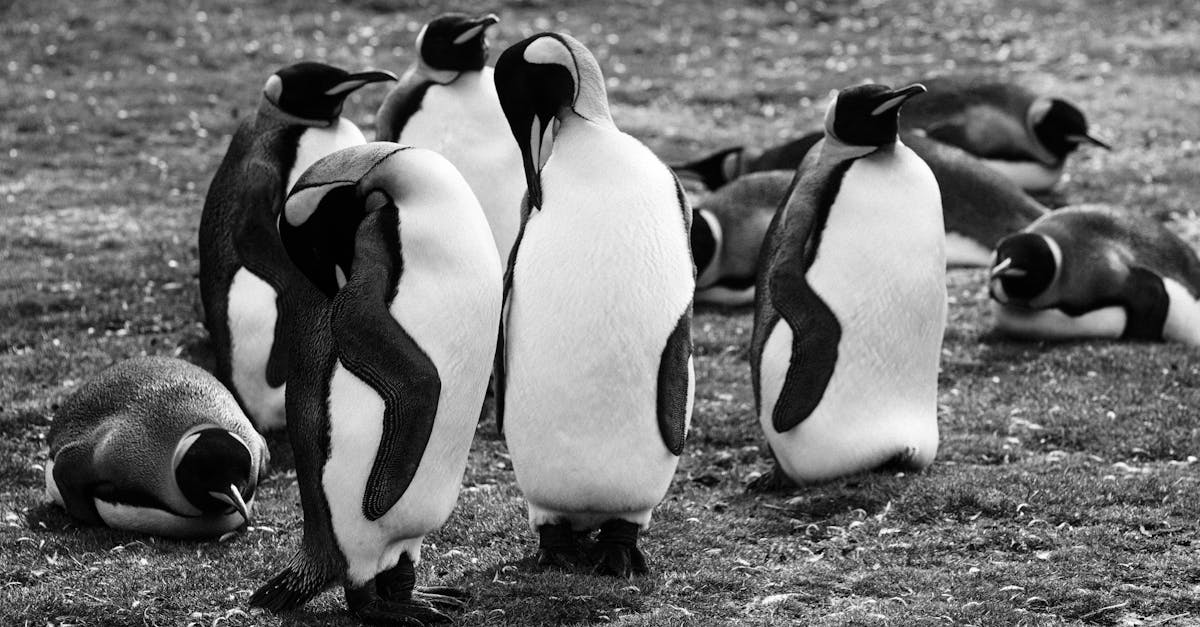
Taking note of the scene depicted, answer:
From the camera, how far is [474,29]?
25.5 ft

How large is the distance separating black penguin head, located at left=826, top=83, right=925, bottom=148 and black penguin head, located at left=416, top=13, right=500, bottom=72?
214 cm

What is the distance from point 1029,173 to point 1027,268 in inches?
166

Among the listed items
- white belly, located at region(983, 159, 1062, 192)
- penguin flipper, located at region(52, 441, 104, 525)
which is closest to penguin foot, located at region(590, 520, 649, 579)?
penguin flipper, located at region(52, 441, 104, 525)

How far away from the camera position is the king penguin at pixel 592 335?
509cm

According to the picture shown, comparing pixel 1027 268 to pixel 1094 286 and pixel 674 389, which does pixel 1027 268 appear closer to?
pixel 1094 286

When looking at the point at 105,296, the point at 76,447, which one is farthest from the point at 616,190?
the point at 105,296

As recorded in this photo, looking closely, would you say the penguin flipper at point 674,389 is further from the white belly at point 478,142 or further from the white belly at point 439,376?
the white belly at point 478,142

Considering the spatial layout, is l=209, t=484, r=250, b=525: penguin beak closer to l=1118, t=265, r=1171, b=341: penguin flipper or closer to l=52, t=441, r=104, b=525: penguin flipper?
l=52, t=441, r=104, b=525: penguin flipper

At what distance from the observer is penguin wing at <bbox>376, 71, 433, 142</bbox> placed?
793cm

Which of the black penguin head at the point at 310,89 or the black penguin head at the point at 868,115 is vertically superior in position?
the black penguin head at the point at 868,115

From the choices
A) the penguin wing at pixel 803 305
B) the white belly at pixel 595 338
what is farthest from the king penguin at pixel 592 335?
the penguin wing at pixel 803 305

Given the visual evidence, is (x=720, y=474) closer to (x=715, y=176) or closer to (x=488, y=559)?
(x=488, y=559)

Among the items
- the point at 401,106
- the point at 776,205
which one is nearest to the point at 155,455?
the point at 401,106

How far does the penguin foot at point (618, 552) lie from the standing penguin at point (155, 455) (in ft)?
4.14
